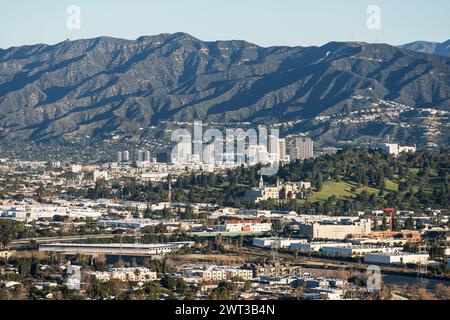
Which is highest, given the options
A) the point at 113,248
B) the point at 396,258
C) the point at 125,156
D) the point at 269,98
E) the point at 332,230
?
the point at 269,98

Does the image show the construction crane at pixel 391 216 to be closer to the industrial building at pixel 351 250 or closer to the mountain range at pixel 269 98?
the industrial building at pixel 351 250

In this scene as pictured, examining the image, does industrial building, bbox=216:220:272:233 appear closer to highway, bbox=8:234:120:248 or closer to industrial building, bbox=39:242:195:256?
highway, bbox=8:234:120:248

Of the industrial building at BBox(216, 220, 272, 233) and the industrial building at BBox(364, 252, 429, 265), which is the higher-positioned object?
the industrial building at BBox(216, 220, 272, 233)

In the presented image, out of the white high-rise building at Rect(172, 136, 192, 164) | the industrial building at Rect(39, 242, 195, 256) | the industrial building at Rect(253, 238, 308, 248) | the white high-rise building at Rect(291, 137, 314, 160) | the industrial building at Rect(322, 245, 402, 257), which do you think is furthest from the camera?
the white high-rise building at Rect(172, 136, 192, 164)

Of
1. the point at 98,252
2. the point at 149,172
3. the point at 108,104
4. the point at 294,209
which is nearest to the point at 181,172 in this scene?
the point at 149,172

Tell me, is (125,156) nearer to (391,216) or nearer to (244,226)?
(244,226)

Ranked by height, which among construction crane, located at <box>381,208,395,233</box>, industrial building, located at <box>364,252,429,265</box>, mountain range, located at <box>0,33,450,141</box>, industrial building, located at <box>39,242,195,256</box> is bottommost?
industrial building, located at <box>364,252,429,265</box>

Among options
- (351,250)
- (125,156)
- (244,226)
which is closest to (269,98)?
(125,156)

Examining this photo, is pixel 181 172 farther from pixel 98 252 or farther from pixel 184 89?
pixel 184 89

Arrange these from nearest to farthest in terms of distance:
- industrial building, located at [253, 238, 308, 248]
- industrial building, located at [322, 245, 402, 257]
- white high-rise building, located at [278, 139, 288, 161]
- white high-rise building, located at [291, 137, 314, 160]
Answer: industrial building, located at [322, 245, 402, 257] < industrial building, located at [253, 238, 308, 248] < white high-rise building, located at [278, 139, 288, 161] < white high-rise building, located at [291, 137, 314, 160]

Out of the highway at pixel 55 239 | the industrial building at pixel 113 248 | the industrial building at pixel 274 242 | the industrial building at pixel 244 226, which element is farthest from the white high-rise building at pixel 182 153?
the industrial building at pixel 113 248

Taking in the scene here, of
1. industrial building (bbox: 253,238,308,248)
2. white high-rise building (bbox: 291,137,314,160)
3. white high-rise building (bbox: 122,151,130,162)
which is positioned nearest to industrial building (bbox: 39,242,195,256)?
industrial building (bbox: 253,238,308,248)
